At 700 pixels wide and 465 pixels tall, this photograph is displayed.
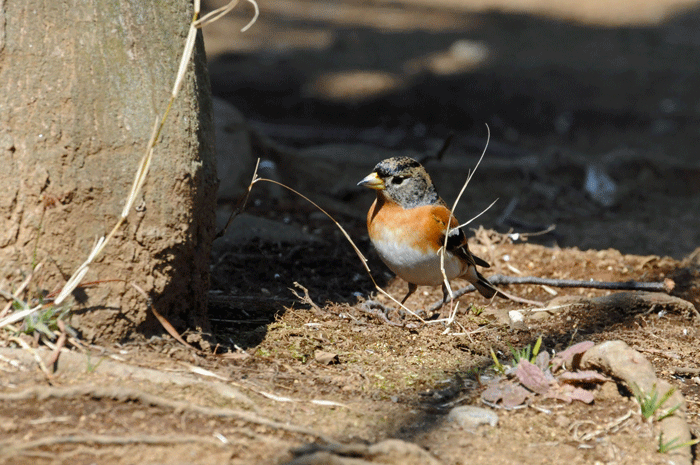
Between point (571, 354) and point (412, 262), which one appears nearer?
point (571, 354)

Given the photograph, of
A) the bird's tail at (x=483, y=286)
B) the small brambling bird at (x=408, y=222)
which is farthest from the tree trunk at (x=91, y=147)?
the bird's tail at (x=483, y=286)

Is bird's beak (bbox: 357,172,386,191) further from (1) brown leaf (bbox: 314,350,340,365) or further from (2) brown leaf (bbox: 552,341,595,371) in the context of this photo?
(2) brown leaf (bbox: 552,341,595,371)

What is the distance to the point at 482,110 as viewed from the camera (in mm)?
11328

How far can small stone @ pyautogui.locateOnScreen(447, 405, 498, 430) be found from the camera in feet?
8.96

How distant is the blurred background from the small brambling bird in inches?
63.3

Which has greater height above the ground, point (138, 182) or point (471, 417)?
point (138, 182)

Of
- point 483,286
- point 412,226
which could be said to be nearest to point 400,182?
point 412,226

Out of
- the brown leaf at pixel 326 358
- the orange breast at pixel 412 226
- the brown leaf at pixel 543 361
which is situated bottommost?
the brown leaf at pixel 326 358

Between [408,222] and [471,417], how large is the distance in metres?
1.52

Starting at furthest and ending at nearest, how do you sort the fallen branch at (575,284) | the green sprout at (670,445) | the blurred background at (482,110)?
the blurred background at (482,110)
the fallen branch at (575,284)
the green sprout at (670,445)

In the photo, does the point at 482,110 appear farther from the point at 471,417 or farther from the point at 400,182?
the point at 471,417

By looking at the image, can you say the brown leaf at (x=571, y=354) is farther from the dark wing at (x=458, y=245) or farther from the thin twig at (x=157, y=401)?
the dark wing at (x=458, y=245)

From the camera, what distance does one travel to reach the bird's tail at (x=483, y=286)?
184 inches

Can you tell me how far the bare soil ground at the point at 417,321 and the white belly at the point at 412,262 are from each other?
0.86 feet
